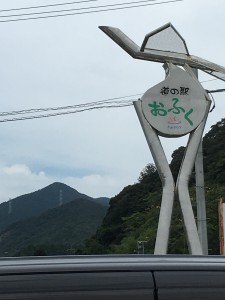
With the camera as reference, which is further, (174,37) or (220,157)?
(220,157)

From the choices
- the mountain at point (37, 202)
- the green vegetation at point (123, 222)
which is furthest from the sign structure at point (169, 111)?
the mountain at point (37, 202)

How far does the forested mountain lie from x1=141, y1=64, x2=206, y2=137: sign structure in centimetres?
1224

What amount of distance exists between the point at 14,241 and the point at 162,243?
69495 mm

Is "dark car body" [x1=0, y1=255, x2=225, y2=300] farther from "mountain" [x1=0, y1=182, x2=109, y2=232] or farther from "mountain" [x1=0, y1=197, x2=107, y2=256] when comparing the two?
"mountain" [x1=0, y1=182, x2=109, y2=232]

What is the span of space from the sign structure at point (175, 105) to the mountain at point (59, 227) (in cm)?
5724

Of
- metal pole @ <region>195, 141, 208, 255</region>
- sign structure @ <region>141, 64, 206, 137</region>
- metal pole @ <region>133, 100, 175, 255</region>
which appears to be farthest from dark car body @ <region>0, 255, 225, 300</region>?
metal pole @ <region>195, 141, 208, 255</region>

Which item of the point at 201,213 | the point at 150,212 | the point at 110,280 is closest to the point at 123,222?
the point at 150,212

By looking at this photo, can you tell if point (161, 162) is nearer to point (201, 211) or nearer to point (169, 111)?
point (169, 111)

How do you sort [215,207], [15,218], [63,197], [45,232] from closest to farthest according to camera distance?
[215,207] < [45,232] < [15,218] < [63,197]

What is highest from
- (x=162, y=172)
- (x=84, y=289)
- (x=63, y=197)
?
(x=63, y=197)

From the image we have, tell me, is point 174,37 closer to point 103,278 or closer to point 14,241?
point 103,278

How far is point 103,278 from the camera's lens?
248 cm

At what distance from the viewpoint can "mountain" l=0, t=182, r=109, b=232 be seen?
4820 inches

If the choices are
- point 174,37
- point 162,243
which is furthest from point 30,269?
point 174,37
